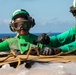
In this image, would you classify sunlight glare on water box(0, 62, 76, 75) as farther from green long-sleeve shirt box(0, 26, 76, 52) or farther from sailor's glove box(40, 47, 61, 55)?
green long-sleeve shirt box(0, 26, 76, 52)

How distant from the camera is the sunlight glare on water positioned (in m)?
4.27

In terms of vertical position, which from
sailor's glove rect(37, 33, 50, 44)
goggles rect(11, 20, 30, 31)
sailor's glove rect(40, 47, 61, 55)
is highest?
goggles rect(11, 20, 30, 31)

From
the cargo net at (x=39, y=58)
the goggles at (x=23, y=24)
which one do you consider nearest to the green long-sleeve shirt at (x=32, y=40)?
the goggles at (x=23, y=24)

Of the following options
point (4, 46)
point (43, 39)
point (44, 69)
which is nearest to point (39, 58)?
point (44, 69)

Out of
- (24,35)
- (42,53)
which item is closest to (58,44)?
(24,35)

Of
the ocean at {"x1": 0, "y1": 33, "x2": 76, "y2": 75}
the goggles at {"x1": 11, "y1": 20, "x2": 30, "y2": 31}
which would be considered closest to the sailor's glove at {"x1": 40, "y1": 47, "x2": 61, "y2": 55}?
the ocean at {"x1": 0, "y1": 33, "x2": 76, "y2": 75}

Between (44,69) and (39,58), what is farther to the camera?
(39,58)

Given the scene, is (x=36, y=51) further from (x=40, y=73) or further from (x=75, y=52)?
(x=40, y=73)

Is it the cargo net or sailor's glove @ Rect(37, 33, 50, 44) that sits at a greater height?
sailor's glove @ Rect(37, 33, 50, 44)

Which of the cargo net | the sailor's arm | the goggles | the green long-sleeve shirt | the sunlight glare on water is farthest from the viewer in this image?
the sailor's arm

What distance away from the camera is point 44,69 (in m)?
4.39

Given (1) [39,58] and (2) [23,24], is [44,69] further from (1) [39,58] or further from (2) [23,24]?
(2) [23,24]

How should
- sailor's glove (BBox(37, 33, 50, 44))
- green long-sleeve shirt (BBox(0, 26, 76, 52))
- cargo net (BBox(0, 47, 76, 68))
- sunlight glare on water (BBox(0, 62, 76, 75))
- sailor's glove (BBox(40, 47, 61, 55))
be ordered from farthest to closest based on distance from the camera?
green long-sleeve shirt (BBox(0, 26, 76, 52))
sailor's glove (BBox(37, 33, 50, 44))
sailor's glove (BBox(40, 47, 61, 55))
cargo net (BBox(0, 47, 76, 68))
sunlight glare on water (BBox(0, 62, 76, 75))

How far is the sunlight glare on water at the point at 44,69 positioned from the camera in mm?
4266
